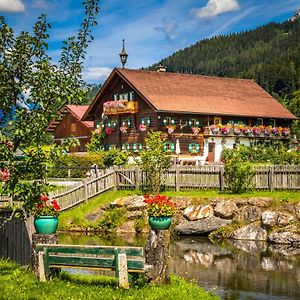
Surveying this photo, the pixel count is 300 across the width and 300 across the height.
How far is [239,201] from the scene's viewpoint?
2506 cm

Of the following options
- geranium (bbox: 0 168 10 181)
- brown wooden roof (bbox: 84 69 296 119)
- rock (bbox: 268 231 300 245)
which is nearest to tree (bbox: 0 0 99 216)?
geranium (bbox: 0 168 10 181)

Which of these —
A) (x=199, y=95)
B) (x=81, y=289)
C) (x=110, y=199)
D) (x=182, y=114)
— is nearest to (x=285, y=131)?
(x=199, y=95)

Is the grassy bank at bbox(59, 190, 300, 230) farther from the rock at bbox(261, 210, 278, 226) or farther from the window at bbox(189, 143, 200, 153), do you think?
the window at bbox(189, 143, 200, 153)

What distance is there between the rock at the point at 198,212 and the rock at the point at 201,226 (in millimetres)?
237

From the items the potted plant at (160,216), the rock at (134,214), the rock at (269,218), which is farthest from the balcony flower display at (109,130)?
the potted plant at (160,216)

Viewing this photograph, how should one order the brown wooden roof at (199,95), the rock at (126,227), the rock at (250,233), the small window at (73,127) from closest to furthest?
the rock at (250,233)
the rock at (126,227)
the brown wooden roof at (199,95)
the small window at (73,127)

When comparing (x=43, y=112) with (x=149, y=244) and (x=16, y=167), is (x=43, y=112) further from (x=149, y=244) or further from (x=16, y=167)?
(x=149, y=244)

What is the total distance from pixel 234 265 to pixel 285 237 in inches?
211

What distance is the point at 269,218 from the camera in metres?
23.6

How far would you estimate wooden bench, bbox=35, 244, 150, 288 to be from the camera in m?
11.2

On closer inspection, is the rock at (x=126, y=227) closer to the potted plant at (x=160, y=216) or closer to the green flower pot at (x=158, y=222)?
the potted plant at (x=160, y=216)

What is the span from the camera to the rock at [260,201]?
24.5 m

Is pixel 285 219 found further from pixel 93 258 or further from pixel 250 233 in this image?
pixel 93 258

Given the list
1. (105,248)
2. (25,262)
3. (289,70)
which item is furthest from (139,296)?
(289,70)
